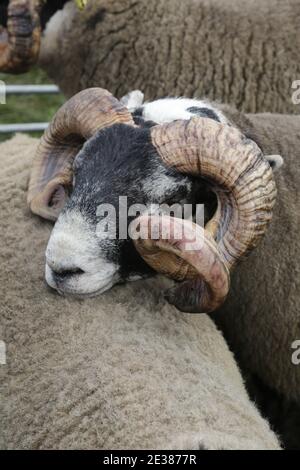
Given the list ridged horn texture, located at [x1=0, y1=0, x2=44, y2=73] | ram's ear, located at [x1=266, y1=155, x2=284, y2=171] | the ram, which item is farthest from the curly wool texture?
ram's ear, located at [x1=266, y1=155, x2=284, y2=171]

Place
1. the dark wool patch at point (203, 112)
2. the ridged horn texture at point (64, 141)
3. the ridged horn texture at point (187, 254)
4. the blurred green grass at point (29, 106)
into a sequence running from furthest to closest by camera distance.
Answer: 1. the blurred green grass at point (29, 106)
2. the dark wool patch at point (203, 112)
3. the ridged horn texture at point (64, 141)
4. the ridged horn texture at point (187, 254)

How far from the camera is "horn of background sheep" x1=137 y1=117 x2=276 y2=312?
216cm

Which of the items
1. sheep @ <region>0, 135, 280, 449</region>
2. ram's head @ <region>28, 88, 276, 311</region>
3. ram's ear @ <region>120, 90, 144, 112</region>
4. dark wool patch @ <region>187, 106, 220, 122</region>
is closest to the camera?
sheep @ <region>0, 135, 280, 449</region>

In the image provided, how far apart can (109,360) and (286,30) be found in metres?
2.56

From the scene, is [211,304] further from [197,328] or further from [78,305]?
[78,305]

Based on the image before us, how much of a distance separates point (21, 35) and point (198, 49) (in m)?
1.00

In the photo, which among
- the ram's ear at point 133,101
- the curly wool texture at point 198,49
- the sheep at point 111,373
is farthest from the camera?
the curly wool texture at point 198,49

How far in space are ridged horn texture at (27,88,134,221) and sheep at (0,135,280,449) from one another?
5.9 inches

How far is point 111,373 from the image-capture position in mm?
1911

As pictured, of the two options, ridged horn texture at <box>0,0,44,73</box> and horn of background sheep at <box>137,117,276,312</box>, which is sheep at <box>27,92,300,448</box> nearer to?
horn of background sheep at <box>137,117,276,312</box>

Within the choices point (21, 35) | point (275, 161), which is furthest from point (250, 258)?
point (21, 35)

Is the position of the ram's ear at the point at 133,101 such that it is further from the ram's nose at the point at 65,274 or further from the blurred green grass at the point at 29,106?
the blurred green grass at the point at 29,106

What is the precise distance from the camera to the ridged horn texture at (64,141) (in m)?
2.37

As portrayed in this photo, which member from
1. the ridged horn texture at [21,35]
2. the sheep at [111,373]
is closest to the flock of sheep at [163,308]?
the sheep at [111,373]
